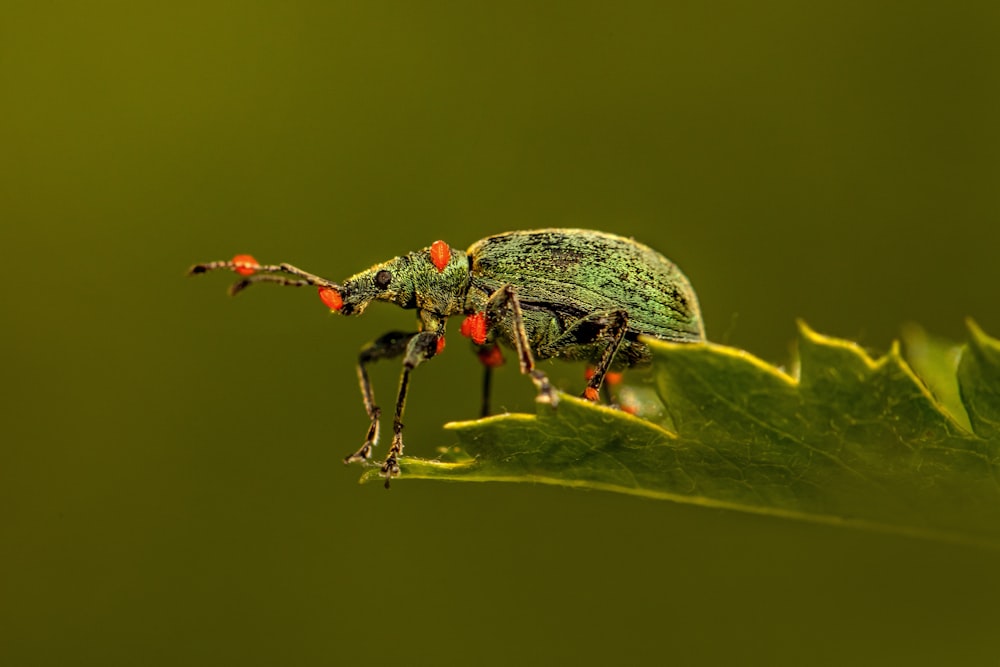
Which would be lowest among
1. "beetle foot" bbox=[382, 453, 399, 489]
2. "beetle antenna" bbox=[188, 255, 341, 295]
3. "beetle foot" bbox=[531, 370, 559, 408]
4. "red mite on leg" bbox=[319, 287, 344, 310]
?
"beetle foot" bbox=[382, 453, 399, 489]

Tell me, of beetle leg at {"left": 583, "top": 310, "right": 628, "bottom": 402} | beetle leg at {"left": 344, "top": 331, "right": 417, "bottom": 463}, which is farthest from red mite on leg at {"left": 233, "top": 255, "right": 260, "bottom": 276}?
beetle leg at {"left": 583, "top": 310, "right": 628, "bottom": 402}

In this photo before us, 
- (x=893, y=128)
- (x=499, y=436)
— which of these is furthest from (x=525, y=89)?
(x=499, y=436)

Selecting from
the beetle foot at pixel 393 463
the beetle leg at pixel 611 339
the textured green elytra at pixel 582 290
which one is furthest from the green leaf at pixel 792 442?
the textured green elytra at pixel 582 290

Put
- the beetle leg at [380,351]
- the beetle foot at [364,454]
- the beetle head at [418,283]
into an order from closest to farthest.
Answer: the beetle foot at [364,454]
the beetle leg at [380,351]
the beetle head at [418,283]

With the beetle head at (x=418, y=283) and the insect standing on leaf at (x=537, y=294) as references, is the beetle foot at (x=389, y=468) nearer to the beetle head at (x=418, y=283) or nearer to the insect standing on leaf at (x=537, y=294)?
the insect standing on leaf at (x=537, y=294)

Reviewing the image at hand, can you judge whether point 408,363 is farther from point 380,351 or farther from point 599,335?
point 599,335

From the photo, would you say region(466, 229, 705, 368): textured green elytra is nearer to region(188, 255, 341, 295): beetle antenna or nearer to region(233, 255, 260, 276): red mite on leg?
region(188, 255, 341, 295): beetle antenna

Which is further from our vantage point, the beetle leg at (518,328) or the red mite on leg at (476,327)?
the red mite on leg at (476,327)
